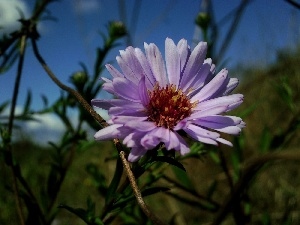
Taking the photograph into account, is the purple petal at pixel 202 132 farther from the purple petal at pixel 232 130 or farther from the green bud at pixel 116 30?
the green bud at pixel 116 30

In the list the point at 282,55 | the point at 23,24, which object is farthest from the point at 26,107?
the point at 282,55

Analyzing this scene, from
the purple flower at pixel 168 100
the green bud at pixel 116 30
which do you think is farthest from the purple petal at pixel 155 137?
the green bud at pixel 116 30

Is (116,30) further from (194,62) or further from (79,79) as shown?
(194,62)

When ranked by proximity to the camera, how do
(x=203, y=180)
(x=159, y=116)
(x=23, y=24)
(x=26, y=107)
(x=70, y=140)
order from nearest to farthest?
(x=159, y=116)
(x=23, y=24)
(x=70, y=140)
(x=26, y=107)
(x=203, y=180)

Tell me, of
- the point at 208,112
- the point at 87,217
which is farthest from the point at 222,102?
the point at 87,217

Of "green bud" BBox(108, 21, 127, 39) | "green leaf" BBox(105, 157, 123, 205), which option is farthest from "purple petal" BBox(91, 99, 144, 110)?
"green bud" BBox(108, 21, 127, 39)

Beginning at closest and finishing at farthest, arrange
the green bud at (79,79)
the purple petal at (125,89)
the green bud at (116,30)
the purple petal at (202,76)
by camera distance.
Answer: the purple petal at (125,89), the purple petal at (202,76), the green bud at (79,79), the green bud at (116,30)

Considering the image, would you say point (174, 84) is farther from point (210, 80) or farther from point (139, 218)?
point (139, 218)
